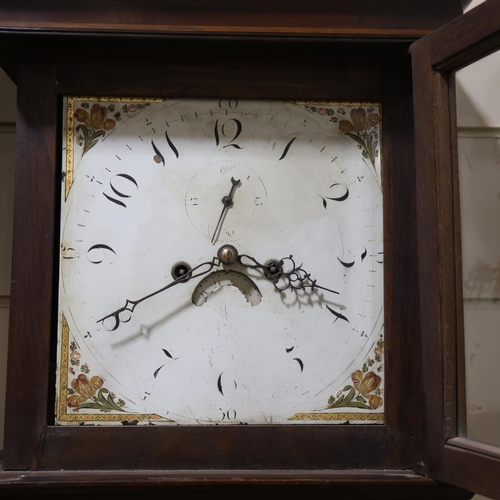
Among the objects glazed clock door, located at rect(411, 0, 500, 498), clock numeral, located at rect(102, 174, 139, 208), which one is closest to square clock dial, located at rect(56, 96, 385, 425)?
clock numeral, located at rect(102, 174, 139, 208)

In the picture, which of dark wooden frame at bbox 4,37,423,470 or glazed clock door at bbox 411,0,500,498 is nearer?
glazed clock door at bbox 411,0,500,498

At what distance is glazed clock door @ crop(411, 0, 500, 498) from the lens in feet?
3.41

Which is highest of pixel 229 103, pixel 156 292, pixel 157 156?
pixel 229 103

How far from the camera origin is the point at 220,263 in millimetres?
1202

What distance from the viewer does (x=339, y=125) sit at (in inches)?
49.0

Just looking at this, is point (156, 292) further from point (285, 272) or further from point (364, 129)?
point (364, 129)

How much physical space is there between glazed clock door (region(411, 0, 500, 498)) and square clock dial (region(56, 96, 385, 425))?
5.4 inches

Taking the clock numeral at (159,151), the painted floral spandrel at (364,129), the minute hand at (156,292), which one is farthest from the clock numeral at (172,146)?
→ the painted floral spandrel at (364,129)

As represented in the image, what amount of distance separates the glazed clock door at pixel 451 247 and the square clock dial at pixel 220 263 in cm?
14

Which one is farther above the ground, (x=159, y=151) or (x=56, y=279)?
(x=159, y=151)

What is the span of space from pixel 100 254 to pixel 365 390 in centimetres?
55

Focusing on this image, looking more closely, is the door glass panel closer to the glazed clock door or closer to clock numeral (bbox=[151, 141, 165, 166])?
the glazed clock door

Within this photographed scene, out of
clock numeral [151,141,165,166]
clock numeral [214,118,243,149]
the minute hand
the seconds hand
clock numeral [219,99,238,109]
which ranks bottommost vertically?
the minute hand

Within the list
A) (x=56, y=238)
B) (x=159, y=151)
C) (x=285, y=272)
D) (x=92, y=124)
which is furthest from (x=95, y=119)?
(x=285, y=272)
